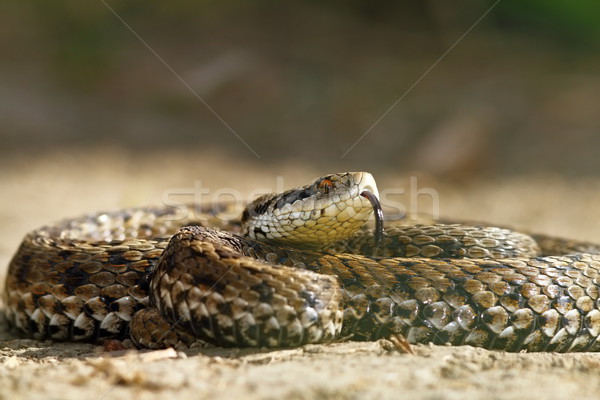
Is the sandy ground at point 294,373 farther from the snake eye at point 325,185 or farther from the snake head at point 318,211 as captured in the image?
the snake eye at point 325,185

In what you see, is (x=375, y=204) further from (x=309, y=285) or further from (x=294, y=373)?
(x=294, y=373)

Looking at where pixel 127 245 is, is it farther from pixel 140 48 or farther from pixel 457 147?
pixel 140 48

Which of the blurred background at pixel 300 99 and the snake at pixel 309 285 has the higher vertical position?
the blurred background at pixel 300 99

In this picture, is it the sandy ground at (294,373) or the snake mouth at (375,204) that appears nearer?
the sandy ground at (294,373)

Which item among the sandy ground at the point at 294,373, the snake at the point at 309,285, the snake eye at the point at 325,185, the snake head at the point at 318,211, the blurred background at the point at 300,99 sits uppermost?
the blurred background at the point at 300,99

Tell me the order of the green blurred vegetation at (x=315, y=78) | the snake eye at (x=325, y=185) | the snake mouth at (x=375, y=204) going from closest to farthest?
the snake mouth at (x=375, y=204), the snake eye at (x=325, y=185), the green blurred vegetation at (x=315, y=78)

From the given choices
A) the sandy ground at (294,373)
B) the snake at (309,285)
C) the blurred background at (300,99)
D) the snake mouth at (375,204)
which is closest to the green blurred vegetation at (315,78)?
the blurred background at (300,99)

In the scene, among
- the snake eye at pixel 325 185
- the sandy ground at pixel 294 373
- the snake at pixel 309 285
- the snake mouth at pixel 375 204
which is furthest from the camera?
the snake eye at pixel 325 185

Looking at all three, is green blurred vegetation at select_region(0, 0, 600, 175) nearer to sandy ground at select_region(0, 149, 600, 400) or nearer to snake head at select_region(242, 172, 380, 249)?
snake head at select_region(242, 172, 380, 249)

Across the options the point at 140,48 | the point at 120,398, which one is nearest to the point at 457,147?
the point at 140,48
